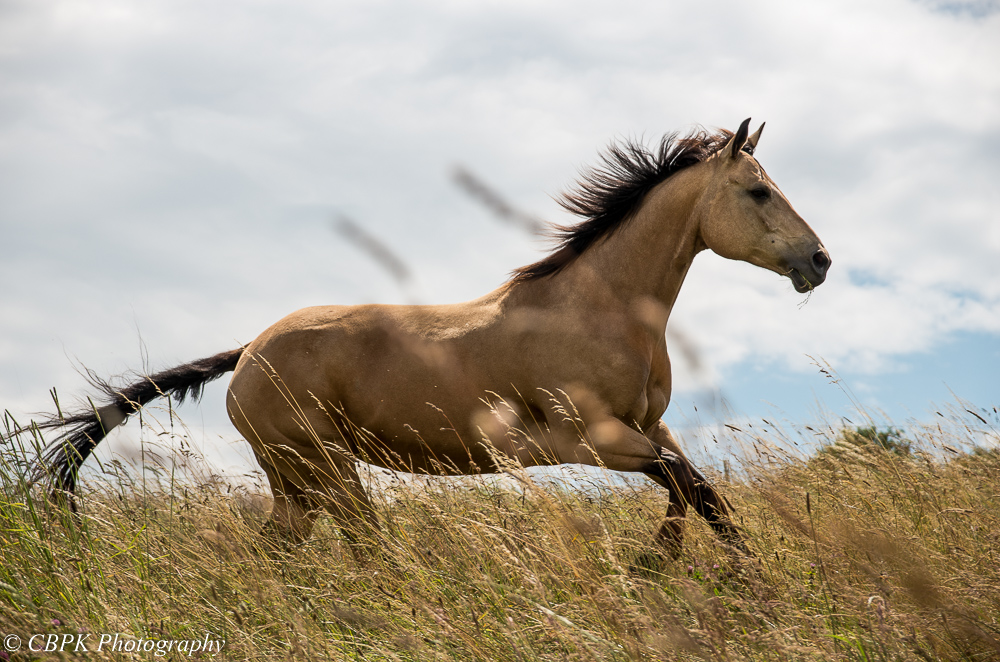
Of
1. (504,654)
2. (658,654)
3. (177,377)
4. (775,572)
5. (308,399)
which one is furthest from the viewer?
(177,377)

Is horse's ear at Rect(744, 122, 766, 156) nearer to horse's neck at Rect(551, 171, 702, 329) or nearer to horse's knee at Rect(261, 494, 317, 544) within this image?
horse's neck at Rect(551, 171, 702, 329)

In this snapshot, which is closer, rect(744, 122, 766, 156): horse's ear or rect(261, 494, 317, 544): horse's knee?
rect(744, 122, 766, 156): horse's ear

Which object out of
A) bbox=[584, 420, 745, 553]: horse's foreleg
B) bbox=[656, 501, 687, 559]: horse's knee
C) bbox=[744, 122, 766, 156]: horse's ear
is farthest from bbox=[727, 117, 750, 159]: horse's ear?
bbox=[656, 501, 687, 559]: horse's knee

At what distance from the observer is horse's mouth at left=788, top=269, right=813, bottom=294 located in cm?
466

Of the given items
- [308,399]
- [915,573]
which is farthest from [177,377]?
[915,573]

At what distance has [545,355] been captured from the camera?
4777mm

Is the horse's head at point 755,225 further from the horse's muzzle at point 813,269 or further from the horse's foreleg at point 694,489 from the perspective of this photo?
the horse's foreleg at point 694,489

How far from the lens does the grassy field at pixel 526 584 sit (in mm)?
2492

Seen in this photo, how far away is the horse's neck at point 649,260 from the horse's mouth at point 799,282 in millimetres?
646

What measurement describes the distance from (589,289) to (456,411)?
4.15 ft

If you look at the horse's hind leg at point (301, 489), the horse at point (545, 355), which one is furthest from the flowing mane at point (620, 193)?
the horse's hind leg at point (301, 489)

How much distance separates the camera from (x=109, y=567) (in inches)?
135

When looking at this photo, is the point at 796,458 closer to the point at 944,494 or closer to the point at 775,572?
the point at 944,494

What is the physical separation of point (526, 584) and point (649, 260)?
8.89 ft
